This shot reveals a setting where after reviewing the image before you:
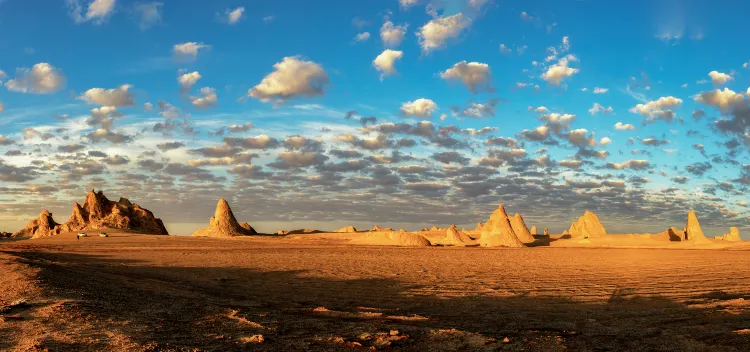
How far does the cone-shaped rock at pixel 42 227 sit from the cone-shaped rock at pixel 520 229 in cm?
3997

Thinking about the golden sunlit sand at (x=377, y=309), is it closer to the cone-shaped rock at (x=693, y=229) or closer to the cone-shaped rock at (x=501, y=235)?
the cone-shaped rock at (x=501, y=235)

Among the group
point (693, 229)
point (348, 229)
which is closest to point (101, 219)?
point (348, 229)

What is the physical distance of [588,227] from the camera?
49.8 metres

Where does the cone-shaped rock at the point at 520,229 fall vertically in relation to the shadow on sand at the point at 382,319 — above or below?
above

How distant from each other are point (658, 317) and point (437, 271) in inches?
324

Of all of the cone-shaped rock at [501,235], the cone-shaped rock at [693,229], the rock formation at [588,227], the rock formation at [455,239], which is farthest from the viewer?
the rock formation at [588,227]

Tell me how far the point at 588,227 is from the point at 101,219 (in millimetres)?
48394

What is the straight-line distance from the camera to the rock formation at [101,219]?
39.2 m

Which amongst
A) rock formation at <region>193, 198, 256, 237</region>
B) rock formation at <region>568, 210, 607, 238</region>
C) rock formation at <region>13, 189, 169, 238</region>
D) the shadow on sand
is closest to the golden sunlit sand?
the shadow on sand

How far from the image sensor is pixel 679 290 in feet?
32.8

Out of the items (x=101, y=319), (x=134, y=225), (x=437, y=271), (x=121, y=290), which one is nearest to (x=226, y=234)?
(x=134, y=225)

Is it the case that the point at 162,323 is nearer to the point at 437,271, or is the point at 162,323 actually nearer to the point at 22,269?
the point at 22,269

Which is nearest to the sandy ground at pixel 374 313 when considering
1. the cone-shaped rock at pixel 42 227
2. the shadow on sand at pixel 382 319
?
the shadow on sand at pixel 382 319

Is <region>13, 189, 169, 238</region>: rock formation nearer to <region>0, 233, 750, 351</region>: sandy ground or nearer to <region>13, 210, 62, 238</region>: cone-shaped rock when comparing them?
<region>13, 210, 62, 238</region>: cone-shaped rock
